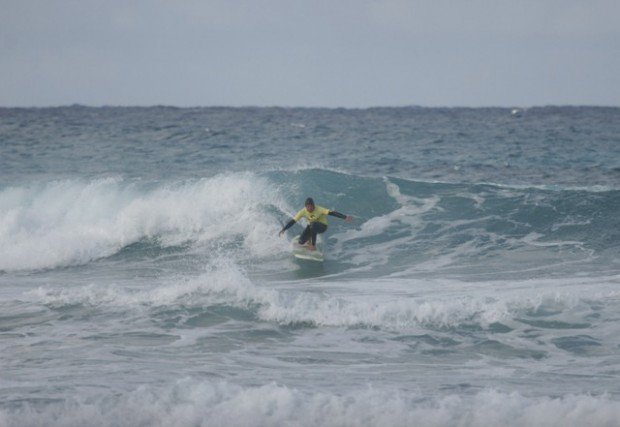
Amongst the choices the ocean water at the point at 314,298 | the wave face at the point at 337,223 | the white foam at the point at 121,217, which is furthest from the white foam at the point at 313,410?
the white foam at the point at 121,217

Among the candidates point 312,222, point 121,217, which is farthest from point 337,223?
point 121,217

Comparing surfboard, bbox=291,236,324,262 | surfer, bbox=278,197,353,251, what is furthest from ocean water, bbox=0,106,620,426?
surfer, bbox=278,197,353,251

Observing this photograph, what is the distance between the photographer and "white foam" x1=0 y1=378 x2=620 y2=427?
27.6 feet

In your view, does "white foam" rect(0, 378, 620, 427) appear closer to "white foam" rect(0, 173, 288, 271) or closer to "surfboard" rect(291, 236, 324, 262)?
"surfboard" rect(291, 236, 324, 262)

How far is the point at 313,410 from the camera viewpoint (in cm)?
862

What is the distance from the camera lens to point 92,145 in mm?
38156

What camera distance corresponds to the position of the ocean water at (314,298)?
8789 mm

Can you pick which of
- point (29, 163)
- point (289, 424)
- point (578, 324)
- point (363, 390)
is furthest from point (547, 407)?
point (29, 163)

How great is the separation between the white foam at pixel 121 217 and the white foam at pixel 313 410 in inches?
344

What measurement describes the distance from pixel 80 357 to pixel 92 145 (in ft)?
95.5

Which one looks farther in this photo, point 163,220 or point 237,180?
point 237,180

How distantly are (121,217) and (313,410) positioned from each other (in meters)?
12.5

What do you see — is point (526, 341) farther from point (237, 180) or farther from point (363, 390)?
point (237, 180)

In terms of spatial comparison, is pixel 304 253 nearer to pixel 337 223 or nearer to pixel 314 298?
pixel 337 223
